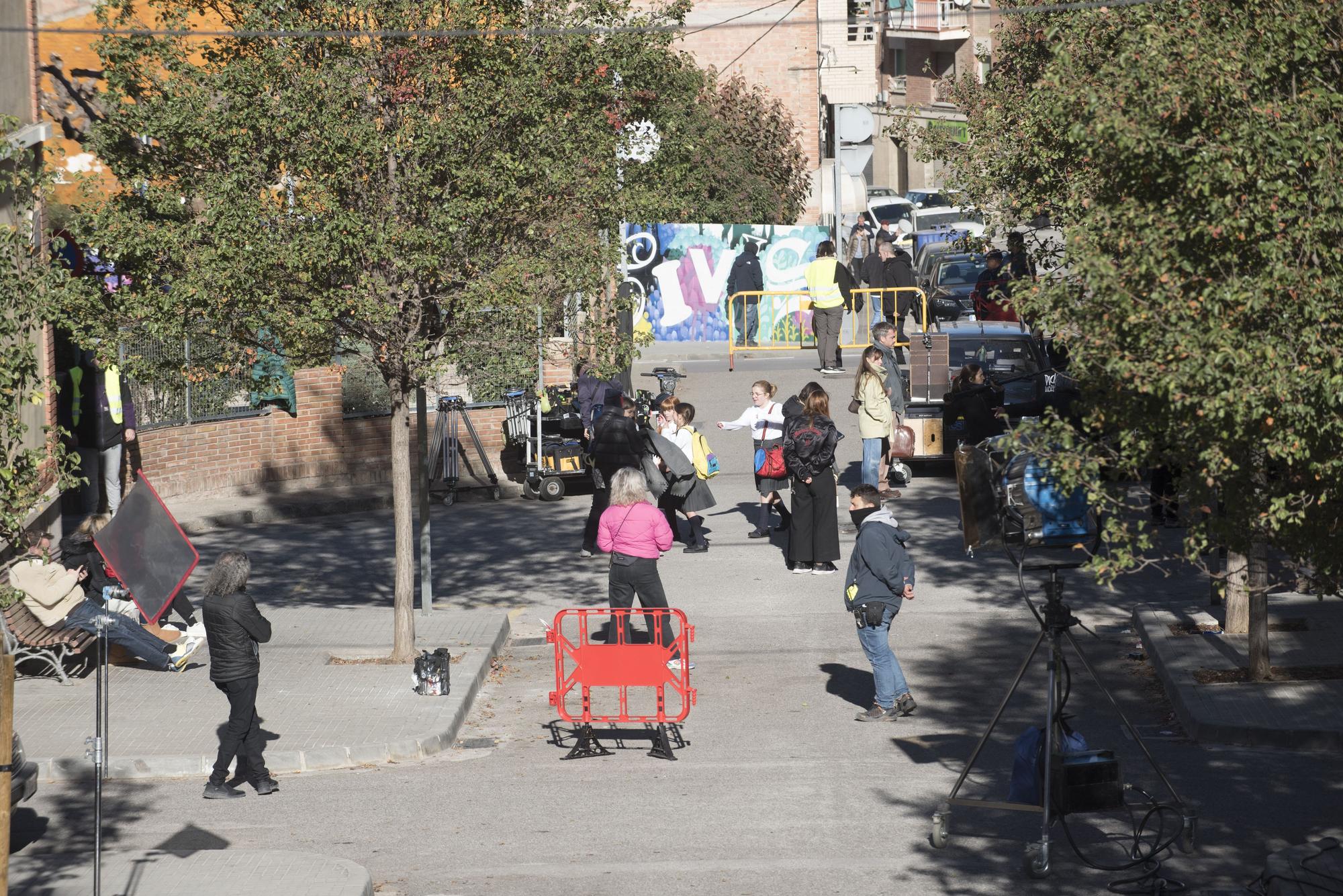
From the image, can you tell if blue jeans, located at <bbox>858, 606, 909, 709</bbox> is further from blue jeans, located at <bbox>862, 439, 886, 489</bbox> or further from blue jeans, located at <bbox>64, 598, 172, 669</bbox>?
blue jeans, located at <bbox>862, 439, 886, 489</bbox>

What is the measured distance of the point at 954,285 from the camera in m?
32.8

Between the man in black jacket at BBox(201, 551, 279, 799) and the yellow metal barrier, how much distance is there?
18.9m

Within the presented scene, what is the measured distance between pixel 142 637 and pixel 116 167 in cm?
388

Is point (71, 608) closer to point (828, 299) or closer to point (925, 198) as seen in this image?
point (828, 299)

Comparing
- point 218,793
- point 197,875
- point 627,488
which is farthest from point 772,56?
point 197,875

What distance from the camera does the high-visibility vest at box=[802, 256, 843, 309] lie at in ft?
83.7

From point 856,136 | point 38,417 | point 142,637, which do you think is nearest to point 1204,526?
point 142,637

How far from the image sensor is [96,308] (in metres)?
11.6

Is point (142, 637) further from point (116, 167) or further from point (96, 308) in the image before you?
point (116, 167)

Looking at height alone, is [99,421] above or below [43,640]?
above

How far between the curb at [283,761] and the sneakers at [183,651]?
2547 mm

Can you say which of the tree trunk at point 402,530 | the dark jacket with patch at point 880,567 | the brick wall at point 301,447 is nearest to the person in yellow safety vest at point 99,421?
the brick wall at point 301,447

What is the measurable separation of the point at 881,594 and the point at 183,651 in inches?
239

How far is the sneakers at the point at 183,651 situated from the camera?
13.2 m
